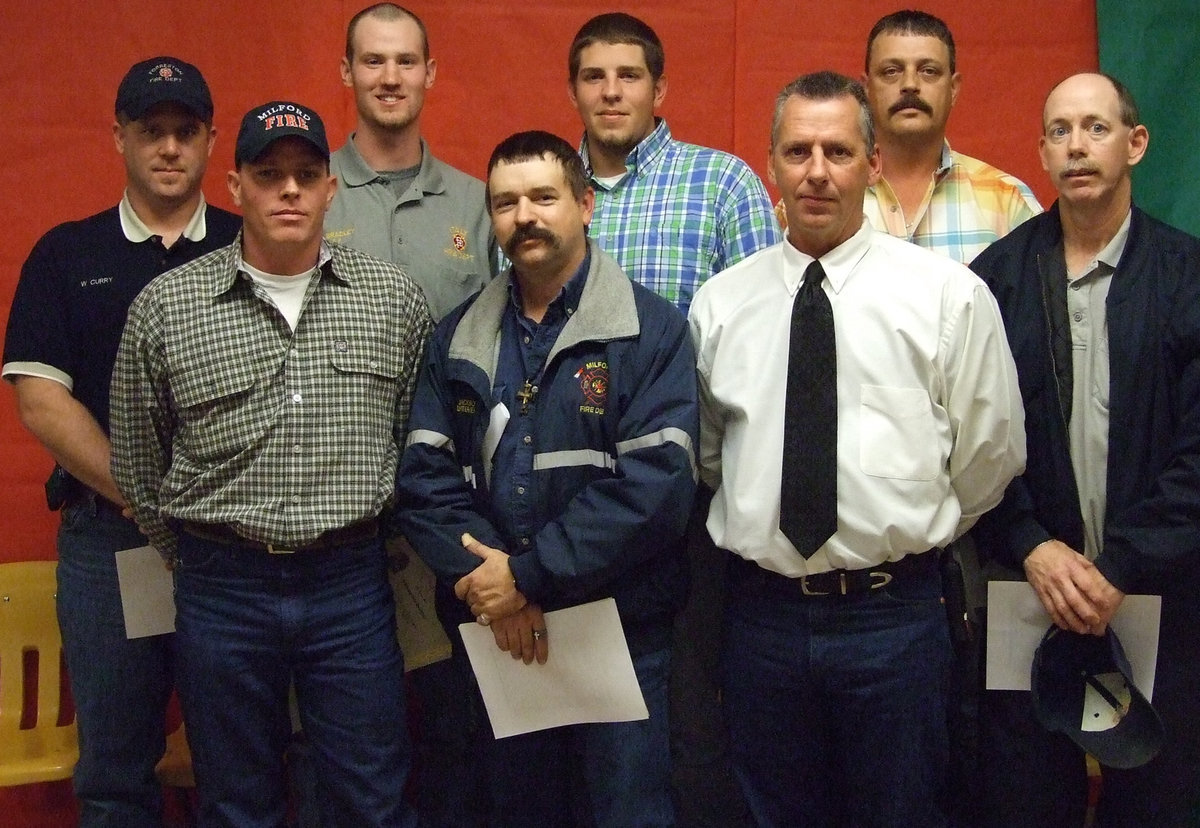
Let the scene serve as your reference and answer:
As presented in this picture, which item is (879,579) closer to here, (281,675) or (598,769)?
(598,769)

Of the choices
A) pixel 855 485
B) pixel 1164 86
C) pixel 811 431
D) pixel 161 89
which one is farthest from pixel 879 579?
pixel 1164 86

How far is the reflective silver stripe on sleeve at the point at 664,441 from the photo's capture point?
1892mm

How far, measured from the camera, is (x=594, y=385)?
1.96 meters

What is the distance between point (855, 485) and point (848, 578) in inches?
6.9

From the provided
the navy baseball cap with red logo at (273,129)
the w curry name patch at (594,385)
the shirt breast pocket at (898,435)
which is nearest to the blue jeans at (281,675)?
the w curry name patch at (594,385)

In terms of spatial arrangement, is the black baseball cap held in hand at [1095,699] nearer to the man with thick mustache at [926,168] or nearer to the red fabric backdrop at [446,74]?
the man with thick mustache at [926,168]

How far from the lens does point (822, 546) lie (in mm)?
1854

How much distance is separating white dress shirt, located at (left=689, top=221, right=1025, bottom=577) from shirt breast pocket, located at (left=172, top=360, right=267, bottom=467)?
0.90 m

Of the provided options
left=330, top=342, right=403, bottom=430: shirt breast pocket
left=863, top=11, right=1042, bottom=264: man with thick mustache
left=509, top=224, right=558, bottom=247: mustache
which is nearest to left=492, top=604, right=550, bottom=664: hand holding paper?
left=330, top=342, right=403, bottom=430: shirt breast pocket

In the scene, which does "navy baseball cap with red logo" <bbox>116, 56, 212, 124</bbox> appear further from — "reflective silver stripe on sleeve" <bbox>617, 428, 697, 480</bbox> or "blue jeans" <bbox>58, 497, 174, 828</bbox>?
"reflective silver stripe on sleeve" <bbox>617, 428, 697, 480</bbox>

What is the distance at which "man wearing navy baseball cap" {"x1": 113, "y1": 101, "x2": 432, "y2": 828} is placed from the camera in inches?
79.4

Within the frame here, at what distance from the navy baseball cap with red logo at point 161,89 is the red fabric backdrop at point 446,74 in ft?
2.05

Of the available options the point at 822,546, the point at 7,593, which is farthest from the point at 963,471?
the point at 7,593

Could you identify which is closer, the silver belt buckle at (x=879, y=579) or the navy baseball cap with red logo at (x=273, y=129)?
the silver belt buckle at (x=879, y=579)
